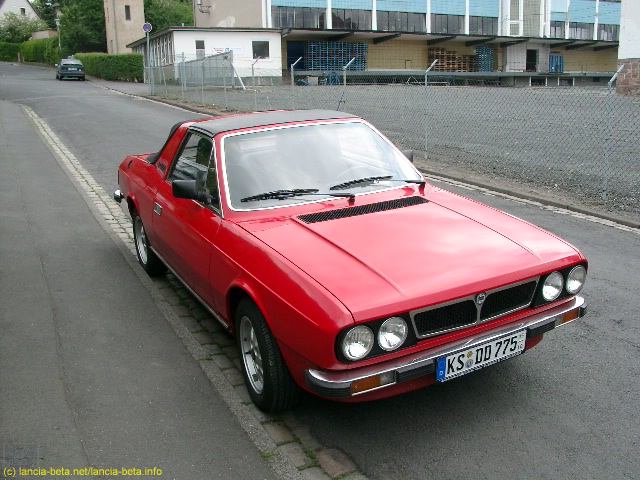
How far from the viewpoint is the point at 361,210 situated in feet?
13.8

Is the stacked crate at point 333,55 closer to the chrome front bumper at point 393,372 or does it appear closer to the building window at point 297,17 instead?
the building window at point 297,17

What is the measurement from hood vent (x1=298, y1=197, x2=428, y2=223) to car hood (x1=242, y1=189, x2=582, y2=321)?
0.17ft

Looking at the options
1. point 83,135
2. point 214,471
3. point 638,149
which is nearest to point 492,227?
point 214,471

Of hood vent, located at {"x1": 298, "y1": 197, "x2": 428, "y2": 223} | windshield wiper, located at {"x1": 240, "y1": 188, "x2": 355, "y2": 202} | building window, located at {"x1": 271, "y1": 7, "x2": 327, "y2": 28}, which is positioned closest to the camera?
hood vent, located at {"x1": 298, "y1": 197, "x2": 428, "y2": 223}

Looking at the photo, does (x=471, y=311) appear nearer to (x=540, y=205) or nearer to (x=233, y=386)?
(x=233, y=386)

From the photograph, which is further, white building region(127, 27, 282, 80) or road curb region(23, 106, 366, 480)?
white building region(127, 27, 282, 80)

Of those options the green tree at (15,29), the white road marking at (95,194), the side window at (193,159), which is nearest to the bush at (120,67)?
the white road marking at (95,194)

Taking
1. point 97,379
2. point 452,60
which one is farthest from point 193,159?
point 452,60

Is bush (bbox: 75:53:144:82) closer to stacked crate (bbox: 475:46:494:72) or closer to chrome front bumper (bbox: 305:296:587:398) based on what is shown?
stacked crate (bbox: 475:46:494:72)

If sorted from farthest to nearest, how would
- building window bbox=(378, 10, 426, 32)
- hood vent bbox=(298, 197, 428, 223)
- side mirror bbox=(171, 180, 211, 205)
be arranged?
building window bbox=(378, 10, 426, 32) → side mirror bbox=(171, 180, 211, 205) → hood vent bbox=(298, 197, 428, 223)

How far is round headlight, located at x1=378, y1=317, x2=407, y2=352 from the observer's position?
3189mm

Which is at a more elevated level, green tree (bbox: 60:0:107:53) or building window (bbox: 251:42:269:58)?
green tree (bbox: 60:0:107:53)

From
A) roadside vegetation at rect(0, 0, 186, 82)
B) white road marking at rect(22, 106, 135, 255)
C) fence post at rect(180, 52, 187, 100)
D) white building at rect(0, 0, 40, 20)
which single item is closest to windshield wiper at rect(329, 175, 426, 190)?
white road marking at rect(22, 106, 135, 255)

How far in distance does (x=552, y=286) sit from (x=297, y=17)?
1974 inches
